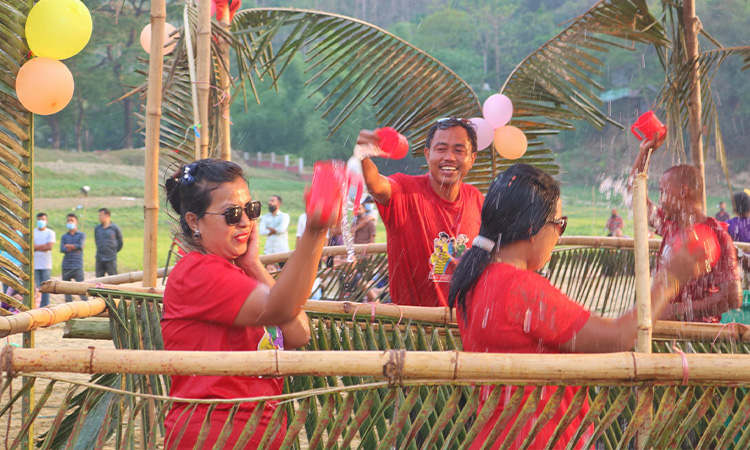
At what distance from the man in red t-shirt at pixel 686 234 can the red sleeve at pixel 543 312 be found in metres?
1.50

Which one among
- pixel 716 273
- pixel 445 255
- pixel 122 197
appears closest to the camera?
pixel 716 273

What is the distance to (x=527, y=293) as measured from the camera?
1.90 meters

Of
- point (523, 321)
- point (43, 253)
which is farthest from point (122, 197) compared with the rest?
point (523, 321)

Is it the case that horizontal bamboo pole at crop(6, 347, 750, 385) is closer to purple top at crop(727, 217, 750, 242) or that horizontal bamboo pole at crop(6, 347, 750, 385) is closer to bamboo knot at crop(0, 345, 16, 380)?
bamboo knot at crop(0, 345, 16, 380)

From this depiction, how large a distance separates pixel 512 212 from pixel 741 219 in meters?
5.66

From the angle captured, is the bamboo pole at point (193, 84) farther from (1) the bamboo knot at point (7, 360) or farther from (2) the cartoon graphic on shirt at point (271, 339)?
(1) the bamboo knot at point (7, 360)

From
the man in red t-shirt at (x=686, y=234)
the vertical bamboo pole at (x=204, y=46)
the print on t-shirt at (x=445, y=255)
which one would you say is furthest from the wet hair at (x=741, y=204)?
the vertical bamboo pole at (x=204, y=46)

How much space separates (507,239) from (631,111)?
142 feet

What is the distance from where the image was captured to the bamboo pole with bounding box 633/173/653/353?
1.83 metres

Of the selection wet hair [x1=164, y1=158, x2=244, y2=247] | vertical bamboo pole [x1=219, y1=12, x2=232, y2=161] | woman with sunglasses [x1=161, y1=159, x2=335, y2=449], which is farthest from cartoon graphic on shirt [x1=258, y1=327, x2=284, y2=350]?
vertical bamboo pole [x1=219, y1=12, x2=232, y2=161]

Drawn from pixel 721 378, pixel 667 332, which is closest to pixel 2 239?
pixel 667 332

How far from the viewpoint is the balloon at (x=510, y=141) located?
18.9 ft

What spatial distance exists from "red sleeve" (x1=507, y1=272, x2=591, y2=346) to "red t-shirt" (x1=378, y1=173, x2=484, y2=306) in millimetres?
1638

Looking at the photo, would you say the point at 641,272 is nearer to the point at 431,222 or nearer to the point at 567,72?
the point at 431,222
